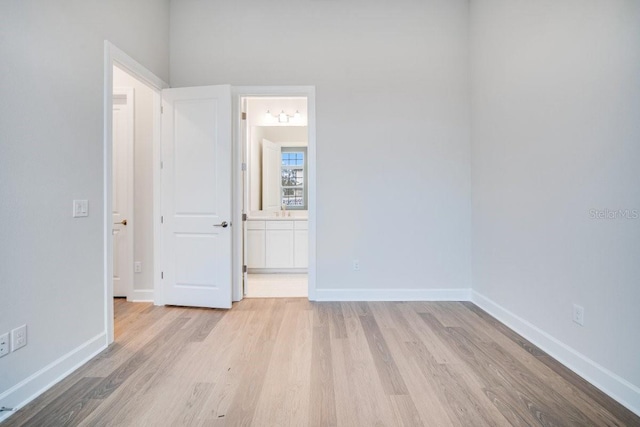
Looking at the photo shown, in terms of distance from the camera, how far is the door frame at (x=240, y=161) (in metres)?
3.51

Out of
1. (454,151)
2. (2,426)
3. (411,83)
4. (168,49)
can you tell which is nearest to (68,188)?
(2,426)

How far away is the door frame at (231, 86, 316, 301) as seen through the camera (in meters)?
3.51

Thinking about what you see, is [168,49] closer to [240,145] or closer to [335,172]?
[240,145]

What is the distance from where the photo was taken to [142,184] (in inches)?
137

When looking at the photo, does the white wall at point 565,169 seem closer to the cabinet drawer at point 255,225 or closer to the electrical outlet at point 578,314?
the electrical outlet at point 578,314

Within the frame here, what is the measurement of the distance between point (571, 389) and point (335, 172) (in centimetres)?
259

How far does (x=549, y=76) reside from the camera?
7.77 feet

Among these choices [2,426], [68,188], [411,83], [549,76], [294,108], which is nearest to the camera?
[2,426]

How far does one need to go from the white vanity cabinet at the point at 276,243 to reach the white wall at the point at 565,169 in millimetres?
2541

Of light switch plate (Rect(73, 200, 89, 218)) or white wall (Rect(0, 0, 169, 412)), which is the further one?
light switch plate (Rect(73, 200, 89, 218))

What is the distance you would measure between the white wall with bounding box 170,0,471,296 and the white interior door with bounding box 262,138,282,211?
1837 millimetres

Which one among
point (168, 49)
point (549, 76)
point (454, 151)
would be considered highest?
point (168, 49)

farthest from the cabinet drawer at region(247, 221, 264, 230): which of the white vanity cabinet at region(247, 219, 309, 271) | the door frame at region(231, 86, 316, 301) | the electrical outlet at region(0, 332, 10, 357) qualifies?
the electrical outlet at region(0, 332, 10, 357)

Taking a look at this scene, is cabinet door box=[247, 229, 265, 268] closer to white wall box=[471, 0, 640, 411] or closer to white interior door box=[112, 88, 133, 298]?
white interior door box=[112, 88, 133, 298]
